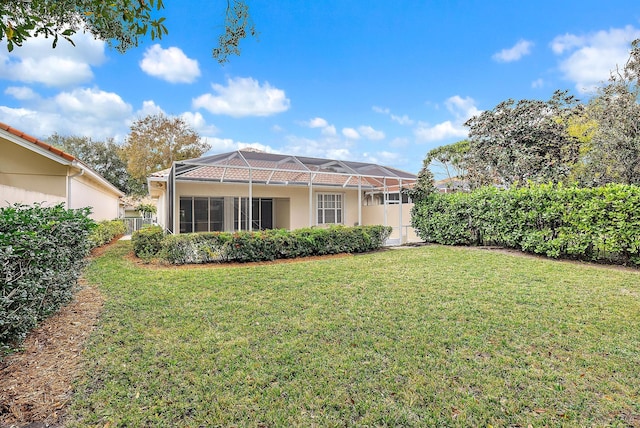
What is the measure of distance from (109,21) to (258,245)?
645 centimetres

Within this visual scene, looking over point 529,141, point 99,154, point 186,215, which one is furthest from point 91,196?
point 99,154

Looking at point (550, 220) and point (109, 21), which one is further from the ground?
point (109, 21)

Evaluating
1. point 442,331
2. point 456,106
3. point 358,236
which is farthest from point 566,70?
point 442,331

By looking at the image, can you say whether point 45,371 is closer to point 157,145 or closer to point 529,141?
point 529,141

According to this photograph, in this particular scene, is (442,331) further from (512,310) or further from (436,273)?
(436,273)

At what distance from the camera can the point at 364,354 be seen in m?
3.43

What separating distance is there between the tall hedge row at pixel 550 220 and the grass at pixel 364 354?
79.0 inches

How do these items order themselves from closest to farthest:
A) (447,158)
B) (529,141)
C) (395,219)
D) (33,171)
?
(33,171), (529,141), (395,219), (447,158)

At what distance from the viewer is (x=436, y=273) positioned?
7242 mm

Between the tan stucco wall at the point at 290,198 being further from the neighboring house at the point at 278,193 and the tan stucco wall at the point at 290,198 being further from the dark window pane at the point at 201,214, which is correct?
the dark window pane at the point at 201,214

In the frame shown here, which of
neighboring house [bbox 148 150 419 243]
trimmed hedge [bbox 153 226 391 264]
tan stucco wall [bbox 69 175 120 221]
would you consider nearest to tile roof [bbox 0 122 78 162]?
tan stucco wall [bbox 69 175 120 221]

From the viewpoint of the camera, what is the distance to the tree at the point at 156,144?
85.9 ft

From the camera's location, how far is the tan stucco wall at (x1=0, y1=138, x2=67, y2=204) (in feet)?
26.7

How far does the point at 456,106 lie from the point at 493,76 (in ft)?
10.9
